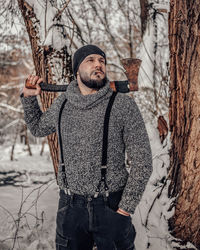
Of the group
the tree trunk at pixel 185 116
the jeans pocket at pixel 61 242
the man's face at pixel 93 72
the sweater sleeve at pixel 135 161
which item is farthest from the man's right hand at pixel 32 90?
the tree trunk at pixel 185 116

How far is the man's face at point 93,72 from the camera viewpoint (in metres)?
1.76

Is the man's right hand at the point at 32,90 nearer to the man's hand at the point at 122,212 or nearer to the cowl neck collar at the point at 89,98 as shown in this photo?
the cowl neck collar at the point at 89,98

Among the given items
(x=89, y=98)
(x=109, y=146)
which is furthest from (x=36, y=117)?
(x=109, y=146)

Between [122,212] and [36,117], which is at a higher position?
[36,117]

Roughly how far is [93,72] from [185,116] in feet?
3.18

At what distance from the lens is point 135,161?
1.59 m

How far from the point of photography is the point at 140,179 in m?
1.57

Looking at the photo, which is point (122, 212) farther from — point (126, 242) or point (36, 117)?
point (36, 117)

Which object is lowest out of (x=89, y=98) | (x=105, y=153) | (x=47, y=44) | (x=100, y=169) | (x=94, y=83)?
(x=100, y=169)

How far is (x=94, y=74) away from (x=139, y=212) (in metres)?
1.68

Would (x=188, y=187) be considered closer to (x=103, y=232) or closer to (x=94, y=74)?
(x=103, y=232)

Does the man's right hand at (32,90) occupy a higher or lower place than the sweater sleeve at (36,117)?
higher

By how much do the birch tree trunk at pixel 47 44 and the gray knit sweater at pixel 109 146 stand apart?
112 centimetres

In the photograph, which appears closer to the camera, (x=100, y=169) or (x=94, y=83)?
(x=100, y=169)
